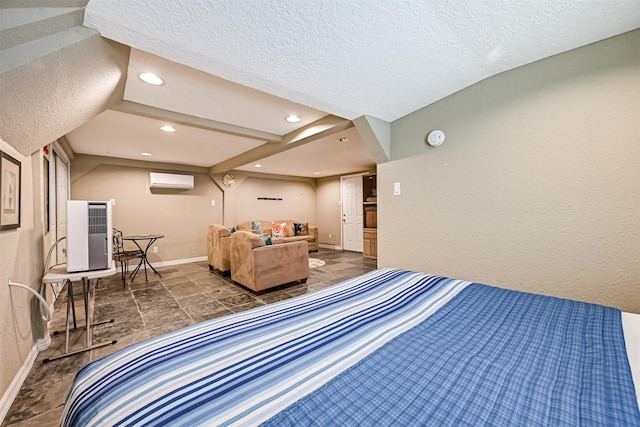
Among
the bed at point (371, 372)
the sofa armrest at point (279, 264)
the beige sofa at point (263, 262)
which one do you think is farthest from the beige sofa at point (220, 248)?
the bed at point (371, 372)

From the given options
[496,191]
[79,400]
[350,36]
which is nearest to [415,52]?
[350,36]

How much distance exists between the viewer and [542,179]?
1.58 m

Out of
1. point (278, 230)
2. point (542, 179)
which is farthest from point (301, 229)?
point (542, 179)

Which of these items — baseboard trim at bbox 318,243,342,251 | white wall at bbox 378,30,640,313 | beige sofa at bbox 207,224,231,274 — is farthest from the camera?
baseboard trim at bbox 318,243,342,251

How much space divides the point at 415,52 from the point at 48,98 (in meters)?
2.07

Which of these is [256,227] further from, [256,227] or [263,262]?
[263,262]

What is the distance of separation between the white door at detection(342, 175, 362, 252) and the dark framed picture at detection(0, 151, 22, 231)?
19.3 feet

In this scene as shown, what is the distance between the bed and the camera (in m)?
0.56

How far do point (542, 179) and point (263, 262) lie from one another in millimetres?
2944

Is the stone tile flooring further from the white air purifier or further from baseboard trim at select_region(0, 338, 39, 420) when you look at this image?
the white air purifier

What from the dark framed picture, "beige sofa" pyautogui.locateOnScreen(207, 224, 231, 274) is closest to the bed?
the dark framed picture

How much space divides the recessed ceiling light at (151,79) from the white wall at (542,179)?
2145 mm

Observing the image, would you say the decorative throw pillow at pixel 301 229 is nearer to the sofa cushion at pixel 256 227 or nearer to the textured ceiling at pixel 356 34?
the sofa cushion at pixel 256 227

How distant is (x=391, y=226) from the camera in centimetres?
245
